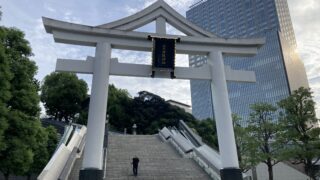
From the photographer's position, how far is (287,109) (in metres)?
18.1

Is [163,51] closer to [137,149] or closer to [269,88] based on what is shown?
[137,149]

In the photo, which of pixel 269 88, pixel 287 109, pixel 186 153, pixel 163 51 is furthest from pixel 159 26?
pixel 269 88

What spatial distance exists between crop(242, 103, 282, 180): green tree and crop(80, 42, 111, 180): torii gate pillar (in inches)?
450

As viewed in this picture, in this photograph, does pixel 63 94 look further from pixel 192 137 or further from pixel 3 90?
pixel 3 90

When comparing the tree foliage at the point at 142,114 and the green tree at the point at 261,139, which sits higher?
the tree foliage at the point at 142,114

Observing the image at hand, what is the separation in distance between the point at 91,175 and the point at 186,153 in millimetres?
6825

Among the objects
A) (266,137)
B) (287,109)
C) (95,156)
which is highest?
(287,109)

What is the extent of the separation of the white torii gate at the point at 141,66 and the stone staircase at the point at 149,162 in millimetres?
1751

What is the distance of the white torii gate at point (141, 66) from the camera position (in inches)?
393

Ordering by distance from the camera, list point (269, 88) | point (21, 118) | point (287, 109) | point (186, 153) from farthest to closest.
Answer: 1. point (269, 88)
2. point (287, 109)
3. point (186, 153)
4. point (21, 118)

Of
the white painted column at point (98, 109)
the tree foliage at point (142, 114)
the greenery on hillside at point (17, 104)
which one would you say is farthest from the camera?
the tree foliage at point (142, 114)

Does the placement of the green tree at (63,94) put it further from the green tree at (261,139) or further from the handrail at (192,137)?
the green tree at (261,139)

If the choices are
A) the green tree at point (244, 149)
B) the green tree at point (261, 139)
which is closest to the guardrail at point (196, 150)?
the green tree at point (261, 139)

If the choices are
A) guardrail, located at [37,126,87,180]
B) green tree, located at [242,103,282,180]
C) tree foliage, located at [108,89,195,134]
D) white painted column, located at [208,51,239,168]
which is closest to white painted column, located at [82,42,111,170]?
guardrail, located at [37,126,87,180]
